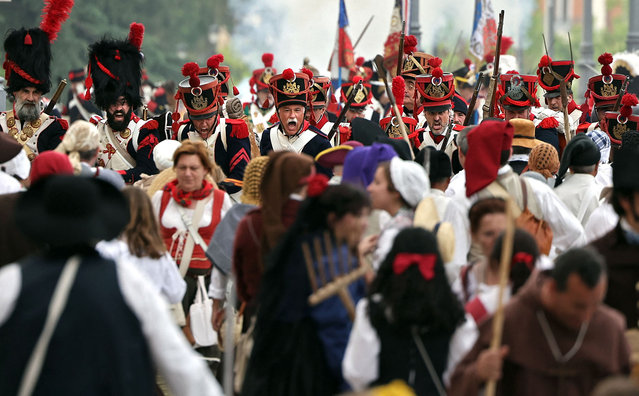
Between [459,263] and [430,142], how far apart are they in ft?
18.7

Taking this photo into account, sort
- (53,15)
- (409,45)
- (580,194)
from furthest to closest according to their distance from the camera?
(409,45) < (53,15) < (580,194)

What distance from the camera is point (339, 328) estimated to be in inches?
241

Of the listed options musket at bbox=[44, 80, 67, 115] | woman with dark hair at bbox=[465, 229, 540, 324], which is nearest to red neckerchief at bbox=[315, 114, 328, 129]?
musket at bbox=[44, 80, 67, 115]

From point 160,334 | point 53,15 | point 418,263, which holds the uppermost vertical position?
point 53,15

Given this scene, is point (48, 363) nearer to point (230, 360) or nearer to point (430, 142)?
point (230, 360)

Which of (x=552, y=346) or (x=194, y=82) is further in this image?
(x=194, y=82)

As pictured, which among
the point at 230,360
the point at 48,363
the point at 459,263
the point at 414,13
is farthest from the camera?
the point at 414,13

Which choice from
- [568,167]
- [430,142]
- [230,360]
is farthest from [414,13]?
[230,360]

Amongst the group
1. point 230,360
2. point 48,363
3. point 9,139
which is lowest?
point 230,360

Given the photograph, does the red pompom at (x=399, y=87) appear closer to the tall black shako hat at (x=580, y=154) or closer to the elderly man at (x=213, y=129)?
the elderly man at (x=213, y=129)

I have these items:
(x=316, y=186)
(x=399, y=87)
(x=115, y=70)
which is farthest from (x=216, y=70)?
(x=316, y=186)

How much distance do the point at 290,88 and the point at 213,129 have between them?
97 cm

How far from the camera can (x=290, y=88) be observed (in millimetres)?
12125

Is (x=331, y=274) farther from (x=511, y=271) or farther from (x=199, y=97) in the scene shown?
(x=199, y=97)
